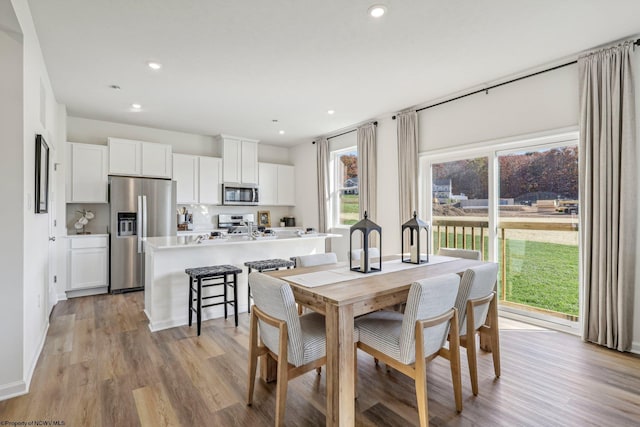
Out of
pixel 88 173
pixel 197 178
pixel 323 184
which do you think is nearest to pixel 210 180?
pixel 197 178

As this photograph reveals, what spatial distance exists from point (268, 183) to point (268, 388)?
4.96 m

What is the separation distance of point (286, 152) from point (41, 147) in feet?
16.6

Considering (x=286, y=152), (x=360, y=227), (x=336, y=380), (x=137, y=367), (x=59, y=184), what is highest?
(x=286, y=152)

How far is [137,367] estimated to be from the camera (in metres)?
2.58

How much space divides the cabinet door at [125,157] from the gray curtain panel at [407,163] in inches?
166

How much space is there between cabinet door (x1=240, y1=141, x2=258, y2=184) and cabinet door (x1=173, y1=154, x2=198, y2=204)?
3.05 feet

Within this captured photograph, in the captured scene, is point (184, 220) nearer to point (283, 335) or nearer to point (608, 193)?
point (283, 335)

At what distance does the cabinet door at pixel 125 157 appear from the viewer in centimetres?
502

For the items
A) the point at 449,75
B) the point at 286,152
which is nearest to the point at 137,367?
the point at 449,75

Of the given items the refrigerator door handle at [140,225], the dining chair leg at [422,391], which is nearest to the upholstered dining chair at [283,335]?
the dining chair leg at [422,391]

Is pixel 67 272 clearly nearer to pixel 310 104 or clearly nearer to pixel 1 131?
pixel 1 131

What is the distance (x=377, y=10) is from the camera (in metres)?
2.36

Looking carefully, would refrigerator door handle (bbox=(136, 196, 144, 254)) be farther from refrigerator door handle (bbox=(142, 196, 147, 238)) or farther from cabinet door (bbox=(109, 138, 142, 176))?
cabinet door (bbox=(109, 138, 142, 176))

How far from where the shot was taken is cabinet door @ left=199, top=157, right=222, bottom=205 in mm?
5930
